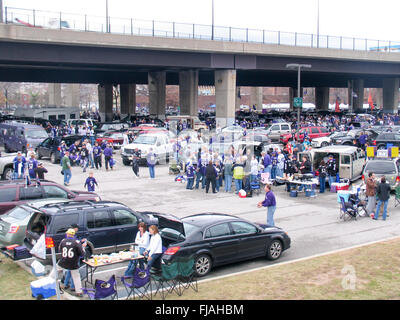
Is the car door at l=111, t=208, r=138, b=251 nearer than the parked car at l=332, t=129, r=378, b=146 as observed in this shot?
Yes

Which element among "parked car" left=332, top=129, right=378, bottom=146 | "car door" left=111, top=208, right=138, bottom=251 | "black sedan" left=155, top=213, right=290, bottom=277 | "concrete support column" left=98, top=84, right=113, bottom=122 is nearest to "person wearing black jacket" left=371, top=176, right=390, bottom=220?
"black sedan" left=155, top=213, right=290, bottom=277

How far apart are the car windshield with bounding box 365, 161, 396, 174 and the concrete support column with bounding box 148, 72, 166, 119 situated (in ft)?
141

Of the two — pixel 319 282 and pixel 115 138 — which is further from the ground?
pixel 115 138

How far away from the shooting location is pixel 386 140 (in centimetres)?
3422

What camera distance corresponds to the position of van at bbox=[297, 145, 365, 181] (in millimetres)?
22827

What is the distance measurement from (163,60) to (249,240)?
121ft

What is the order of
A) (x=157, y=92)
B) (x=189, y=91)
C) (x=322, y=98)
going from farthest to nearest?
(x=322, y=98)
(x=157, y=92)
(x=189, y=91)

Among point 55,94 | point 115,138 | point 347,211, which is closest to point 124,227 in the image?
point 347,211

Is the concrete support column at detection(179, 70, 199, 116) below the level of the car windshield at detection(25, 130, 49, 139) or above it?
above

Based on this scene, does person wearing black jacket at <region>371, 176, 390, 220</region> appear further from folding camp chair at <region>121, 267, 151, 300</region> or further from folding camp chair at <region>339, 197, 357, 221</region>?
folding camp chair at <region>121, 267, 151, 300</region>

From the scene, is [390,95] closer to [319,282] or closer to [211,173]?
[211,173]

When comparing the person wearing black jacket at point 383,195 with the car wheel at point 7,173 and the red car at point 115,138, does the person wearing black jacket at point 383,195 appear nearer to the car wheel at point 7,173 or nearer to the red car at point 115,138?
the car wheel at point 7,173

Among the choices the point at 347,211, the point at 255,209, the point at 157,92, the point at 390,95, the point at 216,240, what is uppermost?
the point at 390,95

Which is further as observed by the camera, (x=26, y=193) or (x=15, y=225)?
(x=26, y=193)
